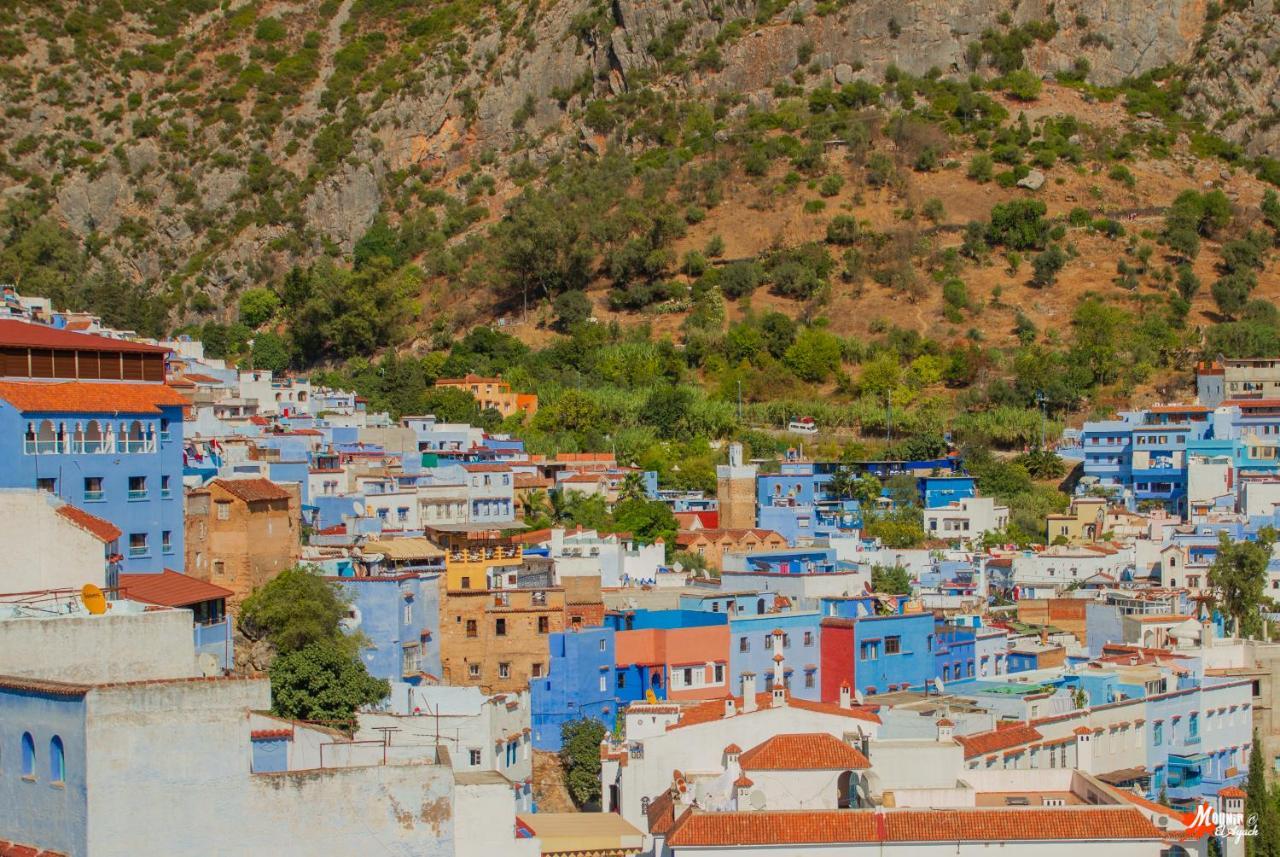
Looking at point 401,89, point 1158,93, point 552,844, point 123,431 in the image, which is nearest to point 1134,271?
point 1158,93

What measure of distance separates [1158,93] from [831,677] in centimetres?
7423

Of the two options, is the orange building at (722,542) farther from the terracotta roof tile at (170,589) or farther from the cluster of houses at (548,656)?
the terracotta roof tile at (170,589)

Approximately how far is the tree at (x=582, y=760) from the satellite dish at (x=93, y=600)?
1153 centimetres

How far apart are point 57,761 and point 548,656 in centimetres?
1562

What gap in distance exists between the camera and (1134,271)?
3285 inches

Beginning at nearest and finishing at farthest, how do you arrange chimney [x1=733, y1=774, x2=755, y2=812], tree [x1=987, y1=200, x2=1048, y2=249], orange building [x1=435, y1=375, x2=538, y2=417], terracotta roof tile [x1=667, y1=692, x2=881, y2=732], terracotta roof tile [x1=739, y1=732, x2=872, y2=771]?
chimney [x1=733, y1=774, x2=755, y2=812] → terracotta roof tile [x1=739, y1=732, x2=872, y2=771] → terracotta roof tile [x1=667, y1=692, x2=881, y2=732] → orange building [x1=435, y1=375, x2=538, y2=417] → tree [x1=987, y1=200, x2=1048, y2=249]

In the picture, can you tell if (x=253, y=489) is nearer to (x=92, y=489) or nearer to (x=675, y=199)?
(x=92, y=489)

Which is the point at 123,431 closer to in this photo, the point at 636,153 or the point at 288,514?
the point at 288,514

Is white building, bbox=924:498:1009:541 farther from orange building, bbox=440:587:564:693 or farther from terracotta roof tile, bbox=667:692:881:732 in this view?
terracotta roof tile, bbox=667:692:881:732

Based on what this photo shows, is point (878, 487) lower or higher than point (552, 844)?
higher

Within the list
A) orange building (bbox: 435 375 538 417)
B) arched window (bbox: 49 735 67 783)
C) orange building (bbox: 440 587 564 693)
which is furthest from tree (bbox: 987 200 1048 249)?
arched window (bbox: 49 735 67 783)

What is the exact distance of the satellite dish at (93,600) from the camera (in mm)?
19891

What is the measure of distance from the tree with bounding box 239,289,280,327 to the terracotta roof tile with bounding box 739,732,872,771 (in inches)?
2669

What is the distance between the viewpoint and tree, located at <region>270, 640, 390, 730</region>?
86.3ft
